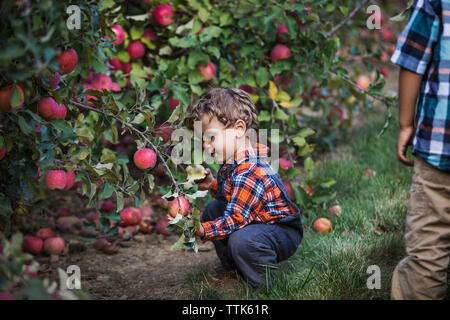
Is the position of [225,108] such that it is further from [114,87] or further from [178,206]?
[114,87]

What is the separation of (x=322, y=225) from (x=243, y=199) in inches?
28.2

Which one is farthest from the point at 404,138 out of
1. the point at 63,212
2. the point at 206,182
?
the point at 63,212

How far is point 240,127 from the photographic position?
6.49 ft

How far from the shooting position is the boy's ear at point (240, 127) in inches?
77.2

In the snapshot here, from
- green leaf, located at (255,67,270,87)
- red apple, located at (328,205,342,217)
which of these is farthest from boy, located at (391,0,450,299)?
green leaf, located at (255,67,270,87)

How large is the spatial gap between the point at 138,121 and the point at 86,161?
28cm

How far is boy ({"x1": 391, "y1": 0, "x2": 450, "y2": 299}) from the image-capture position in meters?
1.45

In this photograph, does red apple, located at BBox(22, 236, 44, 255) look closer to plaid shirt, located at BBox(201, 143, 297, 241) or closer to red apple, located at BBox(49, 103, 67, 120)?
red apple, located at BBox(49, 103, 67, 120)

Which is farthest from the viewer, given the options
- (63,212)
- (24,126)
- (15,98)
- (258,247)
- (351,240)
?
(63,212)

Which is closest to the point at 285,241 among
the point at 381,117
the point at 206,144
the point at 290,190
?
the point at 206,144

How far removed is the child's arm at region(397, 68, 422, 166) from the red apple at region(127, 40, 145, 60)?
1.62 m

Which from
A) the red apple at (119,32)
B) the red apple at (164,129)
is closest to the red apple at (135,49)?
the red apple at (119,32)
